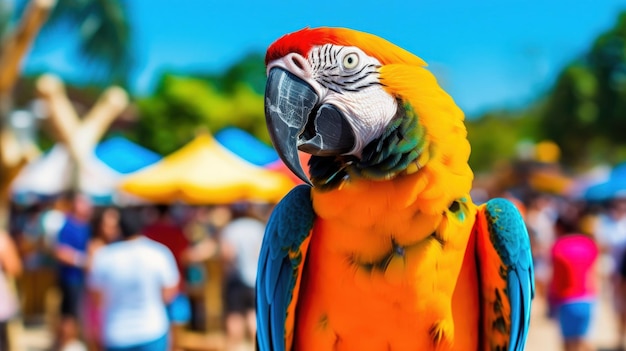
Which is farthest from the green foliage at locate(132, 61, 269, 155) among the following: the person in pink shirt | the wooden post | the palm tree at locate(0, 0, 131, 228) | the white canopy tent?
the person in pink shirt

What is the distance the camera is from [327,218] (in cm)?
186

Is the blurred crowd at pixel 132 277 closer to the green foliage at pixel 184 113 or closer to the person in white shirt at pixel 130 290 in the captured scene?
the person in white shirt at pixel 130 290

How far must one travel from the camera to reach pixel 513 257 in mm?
1943

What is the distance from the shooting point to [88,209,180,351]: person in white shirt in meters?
3.92

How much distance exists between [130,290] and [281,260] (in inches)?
87.0

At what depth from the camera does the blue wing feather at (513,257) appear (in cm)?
194

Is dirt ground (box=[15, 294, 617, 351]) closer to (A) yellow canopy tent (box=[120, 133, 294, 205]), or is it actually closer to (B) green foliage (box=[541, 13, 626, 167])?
(A) yellow canopy tent (box=[120, 133, 294, 205])

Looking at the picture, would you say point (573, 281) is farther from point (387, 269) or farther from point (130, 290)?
point (387, 269)

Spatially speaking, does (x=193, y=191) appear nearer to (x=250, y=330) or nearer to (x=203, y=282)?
(x=203, y=282)

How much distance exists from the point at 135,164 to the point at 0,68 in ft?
8.42

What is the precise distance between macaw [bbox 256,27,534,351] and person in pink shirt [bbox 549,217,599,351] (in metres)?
3.40

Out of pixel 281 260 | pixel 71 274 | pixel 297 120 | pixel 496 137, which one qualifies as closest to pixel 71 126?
pixel 71 274

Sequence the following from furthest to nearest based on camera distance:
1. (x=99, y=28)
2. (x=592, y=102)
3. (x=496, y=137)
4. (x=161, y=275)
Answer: (x=496, y=137)
(x=592, y=102)
(x=99, y=28)
(x=161, y=275)

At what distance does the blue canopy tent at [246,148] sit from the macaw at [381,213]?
744 cm
